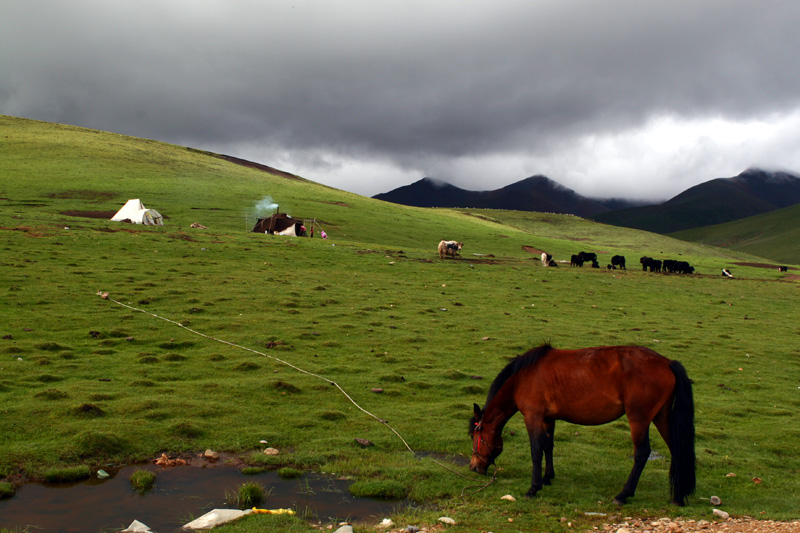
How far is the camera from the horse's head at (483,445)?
855cm

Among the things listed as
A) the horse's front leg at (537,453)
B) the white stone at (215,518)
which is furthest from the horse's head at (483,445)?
the white stone at (215,518)

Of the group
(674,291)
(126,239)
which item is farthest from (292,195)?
(674,291)

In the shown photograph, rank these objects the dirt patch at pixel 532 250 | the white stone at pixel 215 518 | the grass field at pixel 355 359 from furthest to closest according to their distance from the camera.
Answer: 1. the dirt patch at pixel 532 250
2. the grass field at pixel 355 359
3. the white stone at pixel 215 518

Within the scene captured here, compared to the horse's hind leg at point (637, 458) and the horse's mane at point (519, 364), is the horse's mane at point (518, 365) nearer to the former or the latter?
the horse's mane at point (519, 364)

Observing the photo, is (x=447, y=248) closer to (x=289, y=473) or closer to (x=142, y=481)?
(x=289, y=473)

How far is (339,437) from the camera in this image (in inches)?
401

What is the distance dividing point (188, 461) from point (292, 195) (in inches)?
3057

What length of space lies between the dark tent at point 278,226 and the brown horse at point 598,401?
47.1 meters

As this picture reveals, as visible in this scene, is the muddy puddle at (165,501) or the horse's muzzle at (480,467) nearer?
the muddy puddle at (165,501)

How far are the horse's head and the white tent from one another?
45639mm

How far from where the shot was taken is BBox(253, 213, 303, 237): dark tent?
176 ft

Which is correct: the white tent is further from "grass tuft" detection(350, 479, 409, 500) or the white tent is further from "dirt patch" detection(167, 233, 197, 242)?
"grass tuft" detection(350, 479, 409, 500)

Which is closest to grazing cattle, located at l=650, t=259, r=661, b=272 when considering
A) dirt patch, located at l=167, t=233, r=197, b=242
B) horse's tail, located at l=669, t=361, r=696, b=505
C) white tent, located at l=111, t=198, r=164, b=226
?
dirt patch, located at l=167, t=233, r=197, b=242

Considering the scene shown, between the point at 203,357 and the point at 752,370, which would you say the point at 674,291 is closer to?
the point at 752,370
